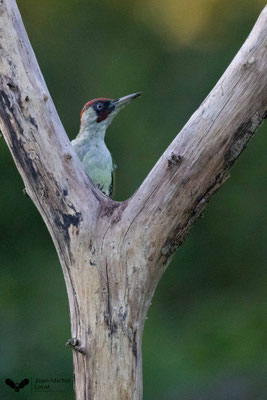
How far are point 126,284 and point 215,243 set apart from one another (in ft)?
14.1

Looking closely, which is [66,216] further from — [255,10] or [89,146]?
[255,10]

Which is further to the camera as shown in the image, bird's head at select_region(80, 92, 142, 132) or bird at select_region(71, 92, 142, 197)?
bird's head at select_region(80, 92, 142, 132)

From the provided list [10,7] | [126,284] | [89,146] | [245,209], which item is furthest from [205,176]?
[245,209]

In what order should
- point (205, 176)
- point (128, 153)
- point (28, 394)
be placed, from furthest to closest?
point (128, 153) < point (28, 394) < point (205, 176)

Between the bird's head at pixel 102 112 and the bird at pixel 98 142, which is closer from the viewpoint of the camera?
the bird at pixel 98 142

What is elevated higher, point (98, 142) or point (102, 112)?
point (102, 112)

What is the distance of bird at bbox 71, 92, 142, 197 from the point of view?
3.76 m

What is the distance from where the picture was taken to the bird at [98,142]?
376cm

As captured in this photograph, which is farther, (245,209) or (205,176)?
(245,209)

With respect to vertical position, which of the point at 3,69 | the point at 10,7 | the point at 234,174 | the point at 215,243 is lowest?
the point at 3,69

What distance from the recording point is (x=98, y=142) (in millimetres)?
3947

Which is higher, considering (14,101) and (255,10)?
(255,10)

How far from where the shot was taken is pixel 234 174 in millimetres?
6793

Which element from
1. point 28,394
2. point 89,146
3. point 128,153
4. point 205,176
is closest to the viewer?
point 205,176
